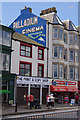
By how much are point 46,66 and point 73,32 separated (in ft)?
31.1

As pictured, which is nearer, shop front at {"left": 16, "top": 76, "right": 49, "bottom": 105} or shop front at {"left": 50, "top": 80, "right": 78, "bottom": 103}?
shop front at {"left": 16, "top": 76, "right": 49, "bottom": 105}

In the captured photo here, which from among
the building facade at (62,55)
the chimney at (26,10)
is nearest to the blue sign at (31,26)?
the chimney at (26,10)

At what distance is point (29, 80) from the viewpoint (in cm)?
2892

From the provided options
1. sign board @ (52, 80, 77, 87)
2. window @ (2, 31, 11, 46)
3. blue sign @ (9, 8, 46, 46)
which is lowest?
sign board @ (52, 80, 77, 87)

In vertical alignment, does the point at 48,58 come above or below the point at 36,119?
above

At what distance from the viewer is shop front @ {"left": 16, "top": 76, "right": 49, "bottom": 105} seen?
91.0ft

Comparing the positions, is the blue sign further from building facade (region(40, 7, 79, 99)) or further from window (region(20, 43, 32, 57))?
window (region(20, 43, 32, 57))

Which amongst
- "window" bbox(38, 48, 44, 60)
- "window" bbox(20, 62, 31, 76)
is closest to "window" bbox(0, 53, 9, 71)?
"window" bbox(20, 62, 31, 76)

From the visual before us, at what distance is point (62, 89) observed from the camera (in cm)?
3306

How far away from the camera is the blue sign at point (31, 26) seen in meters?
34.3

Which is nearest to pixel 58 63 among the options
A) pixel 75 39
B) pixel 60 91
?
pixel 60 91

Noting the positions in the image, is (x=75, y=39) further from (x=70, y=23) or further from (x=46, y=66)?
(x=46, y=66)

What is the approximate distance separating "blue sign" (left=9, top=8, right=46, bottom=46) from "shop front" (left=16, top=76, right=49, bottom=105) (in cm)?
635

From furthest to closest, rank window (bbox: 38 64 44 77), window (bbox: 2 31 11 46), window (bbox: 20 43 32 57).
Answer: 1. window (bbox: 38 64 44 77)
2. window (bbox: 20 43 32 57)
3. window (bbox: 2 31 11 46)
